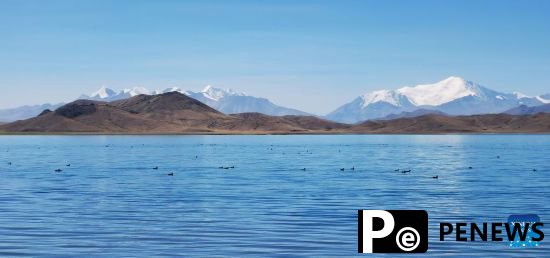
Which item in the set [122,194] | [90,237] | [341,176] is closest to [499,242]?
[90,237]

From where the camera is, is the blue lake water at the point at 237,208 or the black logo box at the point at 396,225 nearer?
the black logo box at the point at 396,225

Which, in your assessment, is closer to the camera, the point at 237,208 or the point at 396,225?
the point at 396,225

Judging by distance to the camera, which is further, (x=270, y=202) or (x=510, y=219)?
(x=270, y=202)

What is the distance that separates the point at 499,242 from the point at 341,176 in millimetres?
38588

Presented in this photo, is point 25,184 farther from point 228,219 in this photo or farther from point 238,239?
point 238,239

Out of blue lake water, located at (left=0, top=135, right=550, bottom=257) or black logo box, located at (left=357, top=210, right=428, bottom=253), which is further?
blue lake water, located at (left=0, top=135, right=550, bottom=257)

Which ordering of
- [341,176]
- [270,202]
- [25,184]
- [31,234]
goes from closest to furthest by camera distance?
[31,234]
[270,202]
[25,184]
[341,176]

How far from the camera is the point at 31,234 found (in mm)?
31688

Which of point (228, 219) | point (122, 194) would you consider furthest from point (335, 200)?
point (122, 194)

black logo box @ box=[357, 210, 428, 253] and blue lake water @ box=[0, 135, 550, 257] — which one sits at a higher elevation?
black logo box @ box=[357, 210, 428, 253]

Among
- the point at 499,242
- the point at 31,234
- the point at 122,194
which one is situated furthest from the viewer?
the point at 122,194

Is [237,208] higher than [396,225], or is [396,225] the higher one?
[396,225]

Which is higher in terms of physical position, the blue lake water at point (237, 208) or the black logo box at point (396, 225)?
the black logo box at point (396, 225)

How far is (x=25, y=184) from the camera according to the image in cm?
5859
